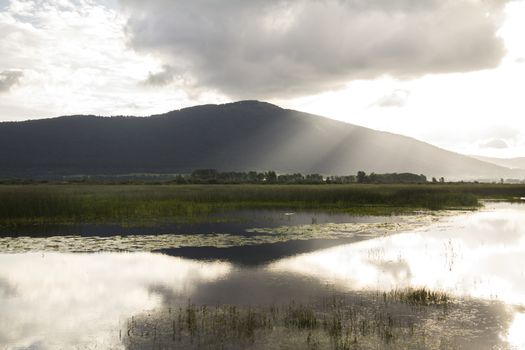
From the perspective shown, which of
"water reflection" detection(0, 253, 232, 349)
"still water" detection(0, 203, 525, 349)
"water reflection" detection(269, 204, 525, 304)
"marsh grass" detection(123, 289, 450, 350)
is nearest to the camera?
"marsh grass" detection(123, 289, 450, 350)

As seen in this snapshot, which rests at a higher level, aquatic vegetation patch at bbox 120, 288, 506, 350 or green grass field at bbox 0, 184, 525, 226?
green grass field at bbox 0, 184, 525, 226

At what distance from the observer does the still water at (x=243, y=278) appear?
14.5m

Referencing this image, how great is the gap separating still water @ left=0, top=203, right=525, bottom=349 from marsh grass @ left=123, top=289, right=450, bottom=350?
0.90 meters

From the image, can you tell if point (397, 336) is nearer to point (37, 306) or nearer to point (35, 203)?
point (37, 306)

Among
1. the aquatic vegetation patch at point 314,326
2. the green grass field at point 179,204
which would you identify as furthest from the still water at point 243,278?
the green grass field at point 179,204

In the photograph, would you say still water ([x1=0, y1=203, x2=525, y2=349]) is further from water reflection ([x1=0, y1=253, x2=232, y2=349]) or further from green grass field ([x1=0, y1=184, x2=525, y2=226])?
green grass field ([x1=0, y1=184, x2=525, y2=226])

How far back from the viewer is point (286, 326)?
14.3 m

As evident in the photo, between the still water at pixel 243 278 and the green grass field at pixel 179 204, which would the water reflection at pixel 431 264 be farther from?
the green grass field at pixel 179 204

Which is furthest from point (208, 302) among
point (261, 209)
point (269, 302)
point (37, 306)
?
point (261, 209)

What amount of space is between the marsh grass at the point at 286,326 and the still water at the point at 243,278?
2.95ft

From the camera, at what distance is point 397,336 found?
527 inches

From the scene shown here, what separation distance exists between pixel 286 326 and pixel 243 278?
6.91m

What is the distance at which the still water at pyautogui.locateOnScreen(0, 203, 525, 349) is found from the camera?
14547 mm

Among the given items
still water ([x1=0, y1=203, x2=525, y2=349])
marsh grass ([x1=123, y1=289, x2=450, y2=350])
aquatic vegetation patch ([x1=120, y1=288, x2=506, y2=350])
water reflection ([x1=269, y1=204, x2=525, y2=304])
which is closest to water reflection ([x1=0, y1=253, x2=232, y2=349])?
still water ([x1=0, y1=203, x2=525, y2=349])
